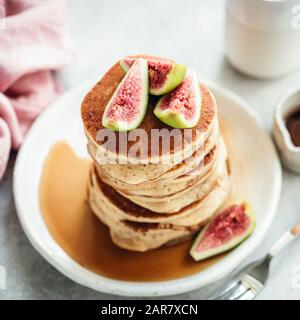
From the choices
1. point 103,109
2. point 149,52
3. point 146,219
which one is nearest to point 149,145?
point 103,109

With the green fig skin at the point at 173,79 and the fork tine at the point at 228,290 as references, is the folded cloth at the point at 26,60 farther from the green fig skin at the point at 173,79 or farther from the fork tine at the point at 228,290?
the fork tine at the point at 228,290

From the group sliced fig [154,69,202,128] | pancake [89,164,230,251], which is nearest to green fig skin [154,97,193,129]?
sliced fig [154,69,202,128]

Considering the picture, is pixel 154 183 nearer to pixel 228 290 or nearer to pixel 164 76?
pixel 164 76

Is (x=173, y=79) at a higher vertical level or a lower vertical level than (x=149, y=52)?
higher

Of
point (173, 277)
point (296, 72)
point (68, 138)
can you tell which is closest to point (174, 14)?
point (296, 72)

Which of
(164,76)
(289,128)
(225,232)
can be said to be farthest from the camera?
(289,128)

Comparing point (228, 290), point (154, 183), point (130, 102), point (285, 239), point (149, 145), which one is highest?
point (130, 102)

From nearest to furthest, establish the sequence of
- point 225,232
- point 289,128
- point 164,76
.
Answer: point 164,76
point 225,232
point 289,128
